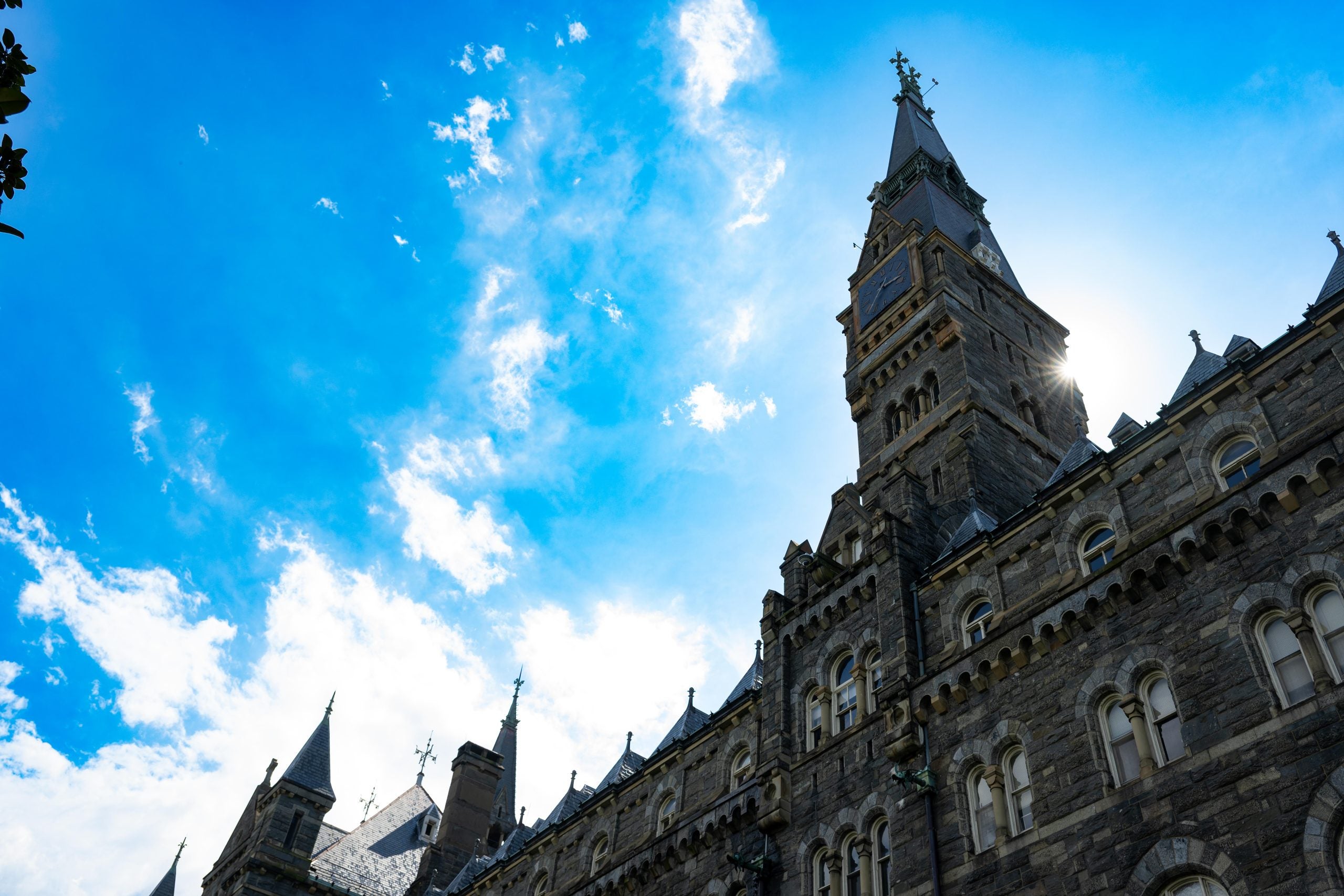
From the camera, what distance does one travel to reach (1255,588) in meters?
18.0

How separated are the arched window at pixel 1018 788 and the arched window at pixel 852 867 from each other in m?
4.31

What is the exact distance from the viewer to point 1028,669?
21.3m

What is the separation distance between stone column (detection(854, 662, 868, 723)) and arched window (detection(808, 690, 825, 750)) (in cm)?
117

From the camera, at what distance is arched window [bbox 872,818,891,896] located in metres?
22.0

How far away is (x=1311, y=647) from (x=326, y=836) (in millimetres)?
52654

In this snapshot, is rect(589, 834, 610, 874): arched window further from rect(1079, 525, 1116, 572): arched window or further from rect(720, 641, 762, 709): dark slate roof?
rect(1079, 525, 1116, 572): arched window

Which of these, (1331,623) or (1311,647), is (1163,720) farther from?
(1331,623)

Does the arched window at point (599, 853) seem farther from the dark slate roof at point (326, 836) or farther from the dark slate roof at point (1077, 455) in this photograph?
the dark slate roof at point (326, 836)

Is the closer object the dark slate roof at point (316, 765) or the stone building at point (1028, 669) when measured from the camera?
the stone building at point (1028, 669)

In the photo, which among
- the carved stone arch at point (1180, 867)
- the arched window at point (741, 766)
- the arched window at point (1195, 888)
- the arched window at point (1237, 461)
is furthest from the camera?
the arched window at point (741, 766)

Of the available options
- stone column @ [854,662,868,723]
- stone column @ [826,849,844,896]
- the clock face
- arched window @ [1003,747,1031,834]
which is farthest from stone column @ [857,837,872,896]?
the clock face

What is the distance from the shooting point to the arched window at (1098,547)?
21594 millimetres

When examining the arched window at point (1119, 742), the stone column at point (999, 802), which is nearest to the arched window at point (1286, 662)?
the arched window at point (1119, 742)

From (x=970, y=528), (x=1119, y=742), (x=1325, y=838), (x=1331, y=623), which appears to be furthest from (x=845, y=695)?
(x=1325, y=838)
